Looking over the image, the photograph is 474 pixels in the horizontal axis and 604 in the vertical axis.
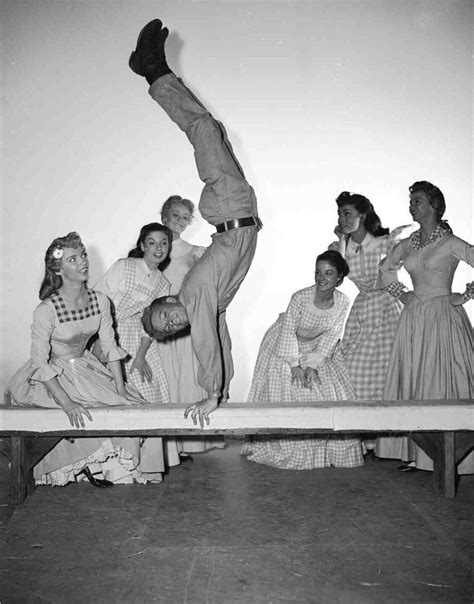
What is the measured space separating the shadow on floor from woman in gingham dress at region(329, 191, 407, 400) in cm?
68

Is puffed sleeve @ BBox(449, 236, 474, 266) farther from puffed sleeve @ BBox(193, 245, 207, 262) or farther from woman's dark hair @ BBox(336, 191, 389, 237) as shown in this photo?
puffed sleeve @ BBox(193, 245, 207, 262)

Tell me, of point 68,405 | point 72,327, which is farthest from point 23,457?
point 72,327

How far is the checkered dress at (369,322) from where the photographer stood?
480 centimetres

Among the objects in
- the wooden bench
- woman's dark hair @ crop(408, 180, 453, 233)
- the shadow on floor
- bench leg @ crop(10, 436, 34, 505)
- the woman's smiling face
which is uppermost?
woman's dark hair @ crop(408, 180, 453, 233)

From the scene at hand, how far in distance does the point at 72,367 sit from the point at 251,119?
9.31 ft

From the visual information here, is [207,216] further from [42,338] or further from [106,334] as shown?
→ [42,338]

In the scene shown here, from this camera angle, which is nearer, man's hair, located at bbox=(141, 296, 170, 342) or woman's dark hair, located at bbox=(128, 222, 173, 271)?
man's hair, located at bbox=(141, 296, 170, 342)

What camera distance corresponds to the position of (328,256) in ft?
15.0

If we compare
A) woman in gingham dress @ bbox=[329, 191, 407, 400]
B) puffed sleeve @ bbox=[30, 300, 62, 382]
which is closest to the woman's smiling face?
puffed sleeve @ bbox=[30, 300, 62, 382]

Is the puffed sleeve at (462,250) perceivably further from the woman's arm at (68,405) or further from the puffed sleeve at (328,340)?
the woman's arm at (68,405)

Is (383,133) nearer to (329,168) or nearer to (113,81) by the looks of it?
(329,168)

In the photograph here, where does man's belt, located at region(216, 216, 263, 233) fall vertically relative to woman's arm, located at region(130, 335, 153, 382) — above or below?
above

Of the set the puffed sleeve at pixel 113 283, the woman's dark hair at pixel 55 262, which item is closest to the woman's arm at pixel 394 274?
the puffed sleeve at pixel 113 283

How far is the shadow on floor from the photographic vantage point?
2.78 m
